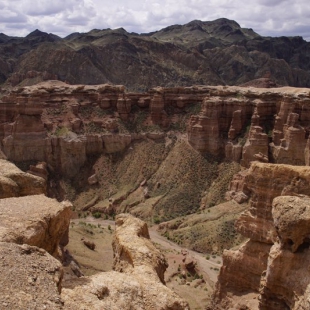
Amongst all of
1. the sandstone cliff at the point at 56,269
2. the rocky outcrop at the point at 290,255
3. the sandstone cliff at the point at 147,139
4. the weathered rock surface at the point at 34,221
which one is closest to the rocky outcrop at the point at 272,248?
the rocky outcrop at the point at 290,255

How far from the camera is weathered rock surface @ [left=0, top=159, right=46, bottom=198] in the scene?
37781 mm

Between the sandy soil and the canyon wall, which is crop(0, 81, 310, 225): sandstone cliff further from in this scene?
the sandy soil

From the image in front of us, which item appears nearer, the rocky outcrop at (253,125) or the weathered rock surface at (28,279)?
the weathered rock surface at (28,279)

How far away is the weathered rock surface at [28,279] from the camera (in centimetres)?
1728

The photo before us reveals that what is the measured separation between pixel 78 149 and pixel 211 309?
6162 centimetres

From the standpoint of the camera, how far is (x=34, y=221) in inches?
1009

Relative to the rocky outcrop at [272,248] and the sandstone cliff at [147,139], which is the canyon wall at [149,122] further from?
the rocky outcrop at [272,248]

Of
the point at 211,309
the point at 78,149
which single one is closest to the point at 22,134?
the point at 78,149

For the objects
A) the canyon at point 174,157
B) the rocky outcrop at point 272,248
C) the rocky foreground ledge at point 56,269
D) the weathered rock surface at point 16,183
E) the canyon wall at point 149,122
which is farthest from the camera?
the canyon wall at point 149,122

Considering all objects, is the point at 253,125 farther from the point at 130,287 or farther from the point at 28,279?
the point at 28,279

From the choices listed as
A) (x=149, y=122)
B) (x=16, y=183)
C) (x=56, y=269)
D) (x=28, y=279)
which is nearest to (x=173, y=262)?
(x=16, y=183)

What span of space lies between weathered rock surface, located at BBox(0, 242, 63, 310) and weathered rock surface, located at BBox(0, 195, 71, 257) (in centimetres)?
288

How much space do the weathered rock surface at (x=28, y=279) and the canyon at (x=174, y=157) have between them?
13.0 m

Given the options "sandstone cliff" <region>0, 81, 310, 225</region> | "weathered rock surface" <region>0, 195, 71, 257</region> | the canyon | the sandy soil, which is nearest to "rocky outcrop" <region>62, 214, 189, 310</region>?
"weathered rock surface" <region>0, 195, 71, 257</region>
